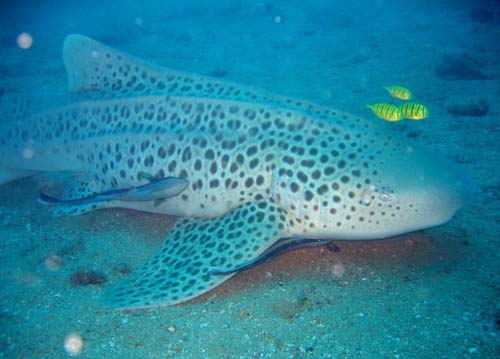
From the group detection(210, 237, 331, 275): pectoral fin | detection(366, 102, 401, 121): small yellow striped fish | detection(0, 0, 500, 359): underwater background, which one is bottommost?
detection(0, 0, 500, 359): underwater background

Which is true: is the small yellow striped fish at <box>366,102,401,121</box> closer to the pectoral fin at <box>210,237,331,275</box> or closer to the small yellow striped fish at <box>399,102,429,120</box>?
the small yellow striped fish at <box>399,102,429,120</box>

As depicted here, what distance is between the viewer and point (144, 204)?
5875 millimetres

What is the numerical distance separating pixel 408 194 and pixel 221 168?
2.39m

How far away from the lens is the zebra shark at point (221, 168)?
4.40 meters

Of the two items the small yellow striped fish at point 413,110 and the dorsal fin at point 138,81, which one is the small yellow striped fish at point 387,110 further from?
the dorsal fin at point 138,81

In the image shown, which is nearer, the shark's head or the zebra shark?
the shark's head

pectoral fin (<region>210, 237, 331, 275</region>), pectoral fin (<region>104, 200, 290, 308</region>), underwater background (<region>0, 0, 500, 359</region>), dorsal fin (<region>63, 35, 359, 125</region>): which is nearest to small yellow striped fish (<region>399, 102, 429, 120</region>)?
underwater background (<region>0, 0, 500, 359</region>)

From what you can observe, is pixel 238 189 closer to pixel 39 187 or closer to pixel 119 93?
pixel 119 93

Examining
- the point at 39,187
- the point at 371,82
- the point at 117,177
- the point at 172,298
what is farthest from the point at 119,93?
the point at 371,82

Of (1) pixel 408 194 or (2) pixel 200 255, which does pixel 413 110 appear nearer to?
(1) pixel 408 194

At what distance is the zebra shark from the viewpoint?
440 centimetres

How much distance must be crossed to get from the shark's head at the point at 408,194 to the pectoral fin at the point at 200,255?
1032 mm

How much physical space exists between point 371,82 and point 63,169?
10234mm

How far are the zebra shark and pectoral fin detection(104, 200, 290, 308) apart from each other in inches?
0.6
